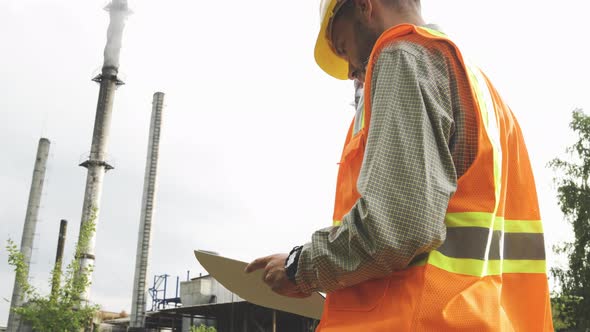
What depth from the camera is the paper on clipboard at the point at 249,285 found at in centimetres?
185

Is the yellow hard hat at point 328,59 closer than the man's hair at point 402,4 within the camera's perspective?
No

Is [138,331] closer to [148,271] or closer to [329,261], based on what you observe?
[148,271]

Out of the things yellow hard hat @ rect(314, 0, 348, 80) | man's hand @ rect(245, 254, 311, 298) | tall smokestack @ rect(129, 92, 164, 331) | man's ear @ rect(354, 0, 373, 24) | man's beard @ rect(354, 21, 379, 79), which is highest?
tall smokestack @ rect(129, 92, 164, 331)

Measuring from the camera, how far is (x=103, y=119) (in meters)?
26.8

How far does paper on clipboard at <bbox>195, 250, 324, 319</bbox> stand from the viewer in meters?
1.85

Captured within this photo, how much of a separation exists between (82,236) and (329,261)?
22.2 meters

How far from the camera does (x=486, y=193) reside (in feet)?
4.34

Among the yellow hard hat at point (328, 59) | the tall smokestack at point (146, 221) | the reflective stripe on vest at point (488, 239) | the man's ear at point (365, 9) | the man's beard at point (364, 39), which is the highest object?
the tall smokestack at point (146, 221)

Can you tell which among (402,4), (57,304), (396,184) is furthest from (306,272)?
(57,304)

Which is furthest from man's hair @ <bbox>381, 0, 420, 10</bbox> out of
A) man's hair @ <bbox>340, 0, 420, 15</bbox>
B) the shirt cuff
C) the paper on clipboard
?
the paper on clipboard

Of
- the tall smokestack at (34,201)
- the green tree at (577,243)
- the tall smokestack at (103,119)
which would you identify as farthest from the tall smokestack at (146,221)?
the green tree at (577,243)

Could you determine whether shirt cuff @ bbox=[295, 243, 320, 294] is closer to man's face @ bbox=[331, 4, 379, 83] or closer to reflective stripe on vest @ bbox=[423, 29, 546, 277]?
reflective stripe on vest @ bbox=[423, 29, 546, 277]

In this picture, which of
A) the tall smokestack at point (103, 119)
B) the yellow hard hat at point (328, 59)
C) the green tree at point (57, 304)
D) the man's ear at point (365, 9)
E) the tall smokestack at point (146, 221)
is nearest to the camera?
the man's ear at point (365, 9)

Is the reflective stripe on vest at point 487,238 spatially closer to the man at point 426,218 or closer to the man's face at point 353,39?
the man at point 426,218
